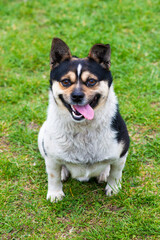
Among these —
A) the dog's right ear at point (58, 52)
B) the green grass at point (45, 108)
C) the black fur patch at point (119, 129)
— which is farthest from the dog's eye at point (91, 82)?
the green grass at point (45, 108)

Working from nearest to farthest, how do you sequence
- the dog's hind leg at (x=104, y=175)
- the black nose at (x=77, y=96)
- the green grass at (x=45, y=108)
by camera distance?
1. the black nose at (x=77, y=96)
2. the green grass at (x=45, y=108)
3. the dog's hind leg at (x=104, y=175)

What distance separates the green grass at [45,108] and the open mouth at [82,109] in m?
1.07

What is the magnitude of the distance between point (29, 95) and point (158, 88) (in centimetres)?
198

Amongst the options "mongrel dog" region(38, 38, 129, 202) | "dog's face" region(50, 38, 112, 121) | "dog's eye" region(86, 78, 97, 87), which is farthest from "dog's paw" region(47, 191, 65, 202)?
"dog's eye" region(86, 78, 97, 87)

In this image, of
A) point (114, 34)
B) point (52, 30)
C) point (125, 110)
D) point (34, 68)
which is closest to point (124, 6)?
point (114, 34)

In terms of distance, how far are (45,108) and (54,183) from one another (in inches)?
62.8

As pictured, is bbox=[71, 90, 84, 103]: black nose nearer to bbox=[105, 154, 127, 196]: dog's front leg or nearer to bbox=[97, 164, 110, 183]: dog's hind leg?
bbox=[105, 154, 127, 196]: dog's front leg

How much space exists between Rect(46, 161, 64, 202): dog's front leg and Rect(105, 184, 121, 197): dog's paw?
50cm

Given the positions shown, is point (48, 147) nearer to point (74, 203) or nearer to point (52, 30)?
point (74, 203)

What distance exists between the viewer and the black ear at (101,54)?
2957 mm

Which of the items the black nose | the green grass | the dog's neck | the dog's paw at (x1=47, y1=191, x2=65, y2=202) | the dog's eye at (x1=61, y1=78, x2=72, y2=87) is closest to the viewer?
the black nose

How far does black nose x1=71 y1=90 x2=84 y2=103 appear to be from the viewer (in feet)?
9.28

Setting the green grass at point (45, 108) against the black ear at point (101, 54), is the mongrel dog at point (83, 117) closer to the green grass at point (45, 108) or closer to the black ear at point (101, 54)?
the black ear at point (101, 54)

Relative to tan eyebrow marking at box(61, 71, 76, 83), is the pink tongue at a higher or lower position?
lower
